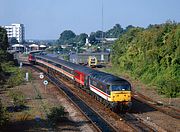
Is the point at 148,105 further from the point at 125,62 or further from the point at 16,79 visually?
the point at 125,62

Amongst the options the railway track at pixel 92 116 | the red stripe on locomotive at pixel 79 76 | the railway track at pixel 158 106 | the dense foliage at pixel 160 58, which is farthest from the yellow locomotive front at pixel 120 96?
the red stripe on locomotive at pixel 79 76

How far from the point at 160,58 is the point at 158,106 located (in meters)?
16.4

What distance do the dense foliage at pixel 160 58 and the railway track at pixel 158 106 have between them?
261 centimetres

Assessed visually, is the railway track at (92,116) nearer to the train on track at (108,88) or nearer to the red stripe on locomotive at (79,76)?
the train on track at (108,88)

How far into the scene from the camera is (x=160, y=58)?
46.2 meters

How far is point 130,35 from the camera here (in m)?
70.1

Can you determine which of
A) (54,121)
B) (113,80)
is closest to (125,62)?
(113,80)

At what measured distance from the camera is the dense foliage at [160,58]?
38219 mm

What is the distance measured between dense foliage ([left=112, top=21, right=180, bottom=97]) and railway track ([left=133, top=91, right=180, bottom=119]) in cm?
261

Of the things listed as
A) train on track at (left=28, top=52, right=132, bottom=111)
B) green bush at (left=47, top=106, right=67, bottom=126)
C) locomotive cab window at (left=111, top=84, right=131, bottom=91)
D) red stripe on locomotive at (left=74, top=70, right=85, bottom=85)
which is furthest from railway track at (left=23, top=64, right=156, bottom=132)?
red stripe on locomotive at (left=74, top=70, right=85, bottom=85)

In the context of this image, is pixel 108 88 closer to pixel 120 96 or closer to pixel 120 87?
pixel 120 87

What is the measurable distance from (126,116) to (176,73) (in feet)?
53.0

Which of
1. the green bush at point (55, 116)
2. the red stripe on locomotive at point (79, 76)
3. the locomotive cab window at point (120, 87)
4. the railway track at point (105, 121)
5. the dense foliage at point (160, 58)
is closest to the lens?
the railway track at point (105, 121)

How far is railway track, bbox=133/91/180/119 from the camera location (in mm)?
27295
